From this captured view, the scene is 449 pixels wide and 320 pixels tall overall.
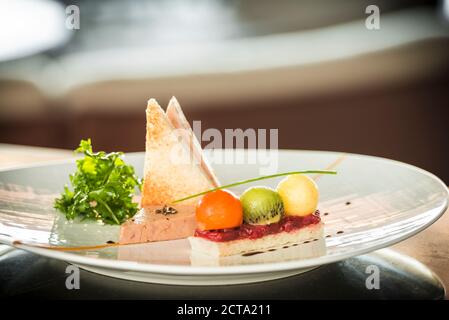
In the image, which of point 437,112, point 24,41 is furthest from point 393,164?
point 24,41

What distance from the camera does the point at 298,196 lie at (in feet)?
4.85

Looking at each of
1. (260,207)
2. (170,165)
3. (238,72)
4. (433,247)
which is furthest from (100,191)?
(238,72)

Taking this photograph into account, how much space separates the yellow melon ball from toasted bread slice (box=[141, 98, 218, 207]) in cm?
32

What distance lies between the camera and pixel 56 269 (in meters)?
1.33

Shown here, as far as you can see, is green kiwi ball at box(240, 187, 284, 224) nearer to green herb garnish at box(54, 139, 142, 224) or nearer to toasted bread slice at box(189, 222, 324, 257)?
toasted bread slice at box(189, 222, 324, 257)

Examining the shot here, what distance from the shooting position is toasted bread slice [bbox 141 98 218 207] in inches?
68.4

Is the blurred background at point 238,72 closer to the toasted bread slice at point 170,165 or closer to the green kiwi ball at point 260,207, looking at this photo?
the toasted bread slice at point 170,165

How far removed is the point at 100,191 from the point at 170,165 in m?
0.20

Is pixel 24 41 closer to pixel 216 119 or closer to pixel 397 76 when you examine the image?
pixel 216 119

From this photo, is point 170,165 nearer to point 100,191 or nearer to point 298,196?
point 100,191

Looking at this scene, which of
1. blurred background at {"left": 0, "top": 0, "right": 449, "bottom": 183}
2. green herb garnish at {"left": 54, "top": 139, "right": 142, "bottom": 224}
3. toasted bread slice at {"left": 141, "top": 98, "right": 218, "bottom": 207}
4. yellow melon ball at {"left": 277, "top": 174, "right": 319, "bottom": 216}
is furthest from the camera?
blurred background at {"left": 0, "top": 0, "right": 449, "bottom": 183}

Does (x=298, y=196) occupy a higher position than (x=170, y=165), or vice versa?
(x=170, y=165)

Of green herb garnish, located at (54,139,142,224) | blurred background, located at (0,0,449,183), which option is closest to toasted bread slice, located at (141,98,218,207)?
green herb garnish, located at (54,139,142,224)

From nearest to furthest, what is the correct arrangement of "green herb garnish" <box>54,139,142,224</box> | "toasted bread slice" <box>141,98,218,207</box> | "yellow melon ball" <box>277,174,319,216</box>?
"yellow melon ball" <box>277,174,319,216</box> → "green herb garnish" <box>54,139,142,224</box> → "toasted bread slice" <box>141,98,218,207</box>
